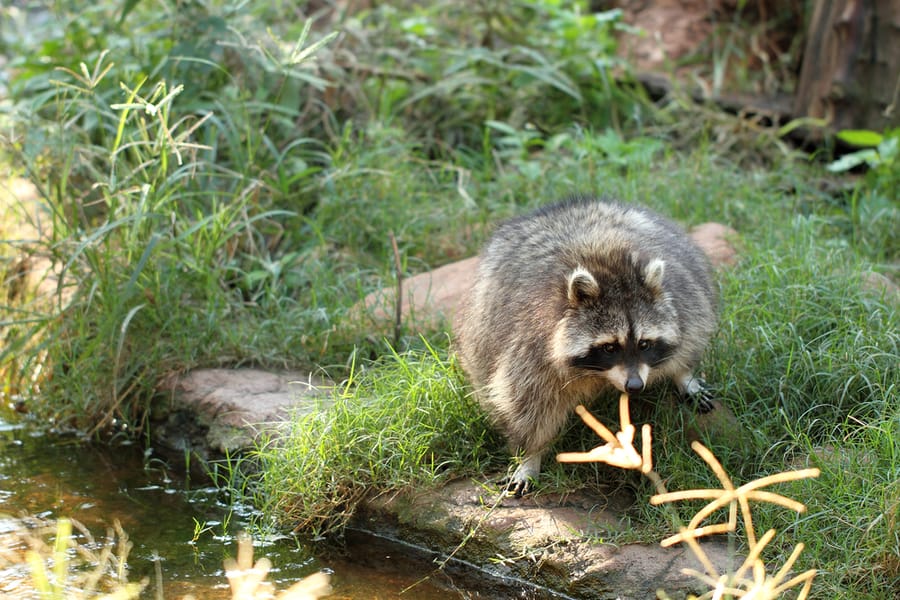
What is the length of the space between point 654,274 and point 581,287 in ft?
0.82

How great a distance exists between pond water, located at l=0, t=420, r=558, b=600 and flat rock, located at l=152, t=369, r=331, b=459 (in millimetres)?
179

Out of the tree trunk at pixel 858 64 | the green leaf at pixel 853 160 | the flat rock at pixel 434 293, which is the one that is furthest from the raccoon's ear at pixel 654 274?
the tree trunk at pixel 858 64

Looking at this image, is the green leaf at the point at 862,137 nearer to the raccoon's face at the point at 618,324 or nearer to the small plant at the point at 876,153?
the small plant at the point at 876,153

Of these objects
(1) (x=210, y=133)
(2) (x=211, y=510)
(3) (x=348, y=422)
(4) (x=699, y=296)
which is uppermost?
(1) (x=210, y=133)

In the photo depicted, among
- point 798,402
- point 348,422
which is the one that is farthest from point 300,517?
point 798,402

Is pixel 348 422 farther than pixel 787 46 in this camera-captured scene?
No

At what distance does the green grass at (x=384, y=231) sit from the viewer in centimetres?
375

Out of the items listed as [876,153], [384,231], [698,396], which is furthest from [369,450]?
[876,153]

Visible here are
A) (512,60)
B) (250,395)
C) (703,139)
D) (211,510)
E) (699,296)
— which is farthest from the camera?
(512,60)

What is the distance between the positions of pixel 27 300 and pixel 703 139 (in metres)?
4.03

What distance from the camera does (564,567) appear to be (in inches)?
133

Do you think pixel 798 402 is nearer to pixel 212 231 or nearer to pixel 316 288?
pixel 316 288

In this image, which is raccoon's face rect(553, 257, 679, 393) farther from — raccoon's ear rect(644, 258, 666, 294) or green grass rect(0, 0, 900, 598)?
green grass rect(0, 0, 900, 598)

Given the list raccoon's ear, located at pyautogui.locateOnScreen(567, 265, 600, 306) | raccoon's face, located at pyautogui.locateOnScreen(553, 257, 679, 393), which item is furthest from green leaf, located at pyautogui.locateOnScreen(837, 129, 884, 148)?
raccoon's ear, located at pyautogui.locateOnScreen(567, 265, 600, 306)
